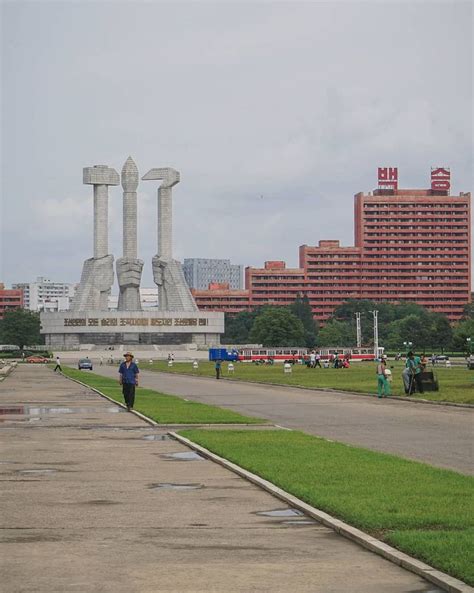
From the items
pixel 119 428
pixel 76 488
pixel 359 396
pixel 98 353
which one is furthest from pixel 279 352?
pixel 76 488

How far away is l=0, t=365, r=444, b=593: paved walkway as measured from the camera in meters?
10.0

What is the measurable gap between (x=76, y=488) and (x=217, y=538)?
4.95 metres

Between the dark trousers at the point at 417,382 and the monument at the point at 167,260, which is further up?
the monument at the point at 167,260

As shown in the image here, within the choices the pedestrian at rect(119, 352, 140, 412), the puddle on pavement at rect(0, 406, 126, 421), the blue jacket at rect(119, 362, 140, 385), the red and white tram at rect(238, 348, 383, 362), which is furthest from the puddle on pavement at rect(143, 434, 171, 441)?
the red and white tram at rect(238, 348, 383, 362)

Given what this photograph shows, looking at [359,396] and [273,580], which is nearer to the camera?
[273,580]

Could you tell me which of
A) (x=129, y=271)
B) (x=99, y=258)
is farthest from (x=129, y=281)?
(x=99, y=258)

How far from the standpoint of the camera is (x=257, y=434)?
2689 cm

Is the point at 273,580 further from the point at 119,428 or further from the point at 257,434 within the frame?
the point at 119,428

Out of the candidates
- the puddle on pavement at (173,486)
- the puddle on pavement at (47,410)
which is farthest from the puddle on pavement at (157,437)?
the puddle on pavement at (47,410)

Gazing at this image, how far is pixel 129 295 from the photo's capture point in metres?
186

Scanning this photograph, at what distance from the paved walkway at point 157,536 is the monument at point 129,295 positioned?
15244cm

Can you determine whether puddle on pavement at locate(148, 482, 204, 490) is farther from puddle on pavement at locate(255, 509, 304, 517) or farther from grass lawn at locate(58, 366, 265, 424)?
grass lawn at locate(58, 366, 265, 424)

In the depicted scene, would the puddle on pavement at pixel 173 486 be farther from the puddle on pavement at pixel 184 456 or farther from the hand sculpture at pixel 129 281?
the hand sculpture at pixel 129 281

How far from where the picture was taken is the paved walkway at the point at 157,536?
1003 cm
